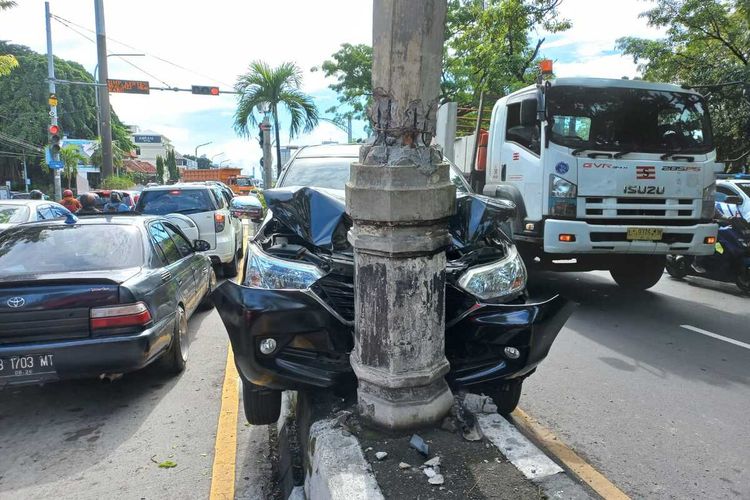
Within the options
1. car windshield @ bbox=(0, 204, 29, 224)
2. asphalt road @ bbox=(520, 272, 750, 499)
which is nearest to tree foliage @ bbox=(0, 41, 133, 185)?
car windshield @ bbox=(0, 204, 29, 224)

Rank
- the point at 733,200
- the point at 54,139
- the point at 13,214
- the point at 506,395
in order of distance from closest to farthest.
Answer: the point at 506,395 < the point at 13,214 < the point at 733,200 < the point at 54,139

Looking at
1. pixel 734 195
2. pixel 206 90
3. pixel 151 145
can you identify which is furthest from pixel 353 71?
pixel 151 145

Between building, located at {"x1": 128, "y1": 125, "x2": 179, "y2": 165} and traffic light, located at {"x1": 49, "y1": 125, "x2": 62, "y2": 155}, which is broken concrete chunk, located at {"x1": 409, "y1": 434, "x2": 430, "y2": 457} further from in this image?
building, located at {"x1": 128, "y1": 125, "x2": 179, "y2": 165}

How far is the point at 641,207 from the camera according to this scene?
6367 millimetres

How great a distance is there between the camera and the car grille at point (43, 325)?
3.77m

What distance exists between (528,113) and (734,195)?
4.11 m

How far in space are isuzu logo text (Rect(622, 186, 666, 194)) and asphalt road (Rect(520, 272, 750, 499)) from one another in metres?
1.64

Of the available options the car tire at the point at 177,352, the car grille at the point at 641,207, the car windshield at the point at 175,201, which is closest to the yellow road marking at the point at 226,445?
the car tire at the point at 177,352

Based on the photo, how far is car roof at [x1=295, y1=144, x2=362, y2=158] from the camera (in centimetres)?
557

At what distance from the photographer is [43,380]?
3783 mm

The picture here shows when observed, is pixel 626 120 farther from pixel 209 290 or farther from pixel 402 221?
pixel 209 290

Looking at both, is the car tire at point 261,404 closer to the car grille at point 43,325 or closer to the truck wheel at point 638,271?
the car grille at point 43,325

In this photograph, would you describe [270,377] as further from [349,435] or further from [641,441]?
[641,441]

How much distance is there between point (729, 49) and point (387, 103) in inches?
668
